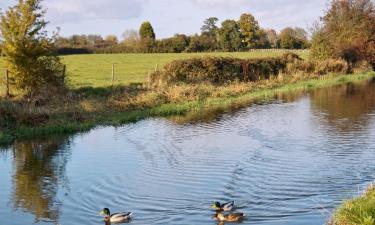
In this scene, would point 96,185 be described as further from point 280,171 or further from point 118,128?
point 118,128

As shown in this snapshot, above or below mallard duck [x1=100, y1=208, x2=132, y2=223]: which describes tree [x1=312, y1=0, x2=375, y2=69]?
above

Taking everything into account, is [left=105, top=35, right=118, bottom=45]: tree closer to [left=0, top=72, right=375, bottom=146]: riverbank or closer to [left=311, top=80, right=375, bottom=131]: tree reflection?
[left=311, top=80, right=375, bottom=131]: tree reflection

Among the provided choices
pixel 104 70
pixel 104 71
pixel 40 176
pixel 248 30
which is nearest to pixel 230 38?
pixel 248 30

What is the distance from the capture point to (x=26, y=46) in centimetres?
2502

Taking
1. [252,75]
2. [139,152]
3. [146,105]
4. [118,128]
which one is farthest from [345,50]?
[139,152]

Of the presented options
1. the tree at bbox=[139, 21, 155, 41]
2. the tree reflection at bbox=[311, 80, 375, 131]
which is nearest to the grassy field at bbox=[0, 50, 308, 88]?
the tree reflection at bbox=[311, 80, 375, 131]

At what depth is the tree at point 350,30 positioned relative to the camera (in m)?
57.1

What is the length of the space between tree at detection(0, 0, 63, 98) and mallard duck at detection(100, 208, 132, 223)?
14880mm

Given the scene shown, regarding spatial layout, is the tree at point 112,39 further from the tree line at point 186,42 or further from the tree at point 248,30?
the tree at point 248,30

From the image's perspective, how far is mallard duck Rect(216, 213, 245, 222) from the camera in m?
11.1

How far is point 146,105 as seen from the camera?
91.8 ft

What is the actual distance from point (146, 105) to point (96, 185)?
1350cm

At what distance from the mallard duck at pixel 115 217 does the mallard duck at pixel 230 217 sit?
1837 mm

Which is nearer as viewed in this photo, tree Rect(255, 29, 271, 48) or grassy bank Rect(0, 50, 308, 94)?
grassy bank Rect(0, 50, 308, 94)
